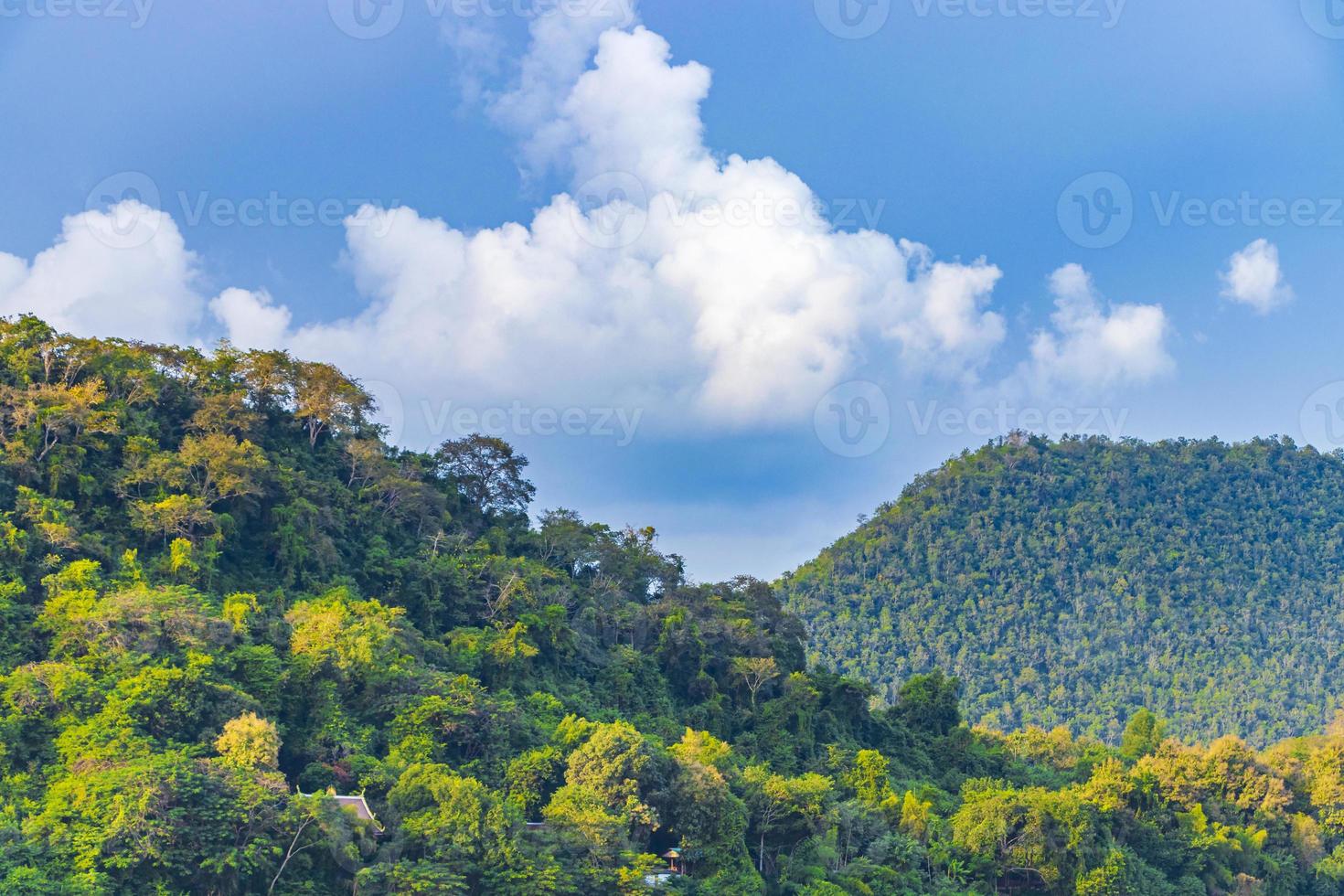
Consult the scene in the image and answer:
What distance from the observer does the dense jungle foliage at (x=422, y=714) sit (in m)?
22.3

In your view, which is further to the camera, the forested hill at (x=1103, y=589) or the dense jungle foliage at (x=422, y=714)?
the forested hill at (x=1103, y=589)

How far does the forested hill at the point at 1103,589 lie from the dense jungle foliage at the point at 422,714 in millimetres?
23783

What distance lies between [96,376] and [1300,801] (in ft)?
128

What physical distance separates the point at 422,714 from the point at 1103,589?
55.2 metres

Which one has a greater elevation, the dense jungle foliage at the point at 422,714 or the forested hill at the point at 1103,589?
the forested hill at the point at 1103,589

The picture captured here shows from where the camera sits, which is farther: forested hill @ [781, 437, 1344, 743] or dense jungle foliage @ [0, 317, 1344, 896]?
forested hill @ [781, 437, 1344, 743]

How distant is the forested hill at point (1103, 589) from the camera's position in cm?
7012

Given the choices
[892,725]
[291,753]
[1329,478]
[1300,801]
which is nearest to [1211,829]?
[1300,801]

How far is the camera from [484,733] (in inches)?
1108

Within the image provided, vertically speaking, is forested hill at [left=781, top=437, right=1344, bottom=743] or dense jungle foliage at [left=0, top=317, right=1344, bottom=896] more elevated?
forested hill at [left=781, top=437, right=1344, bottom=743]

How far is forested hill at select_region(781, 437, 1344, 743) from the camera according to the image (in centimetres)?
7012

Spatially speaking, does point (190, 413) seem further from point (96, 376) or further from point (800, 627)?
point (800, 627)

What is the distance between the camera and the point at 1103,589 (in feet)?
243

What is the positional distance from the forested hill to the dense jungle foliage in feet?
78.0
